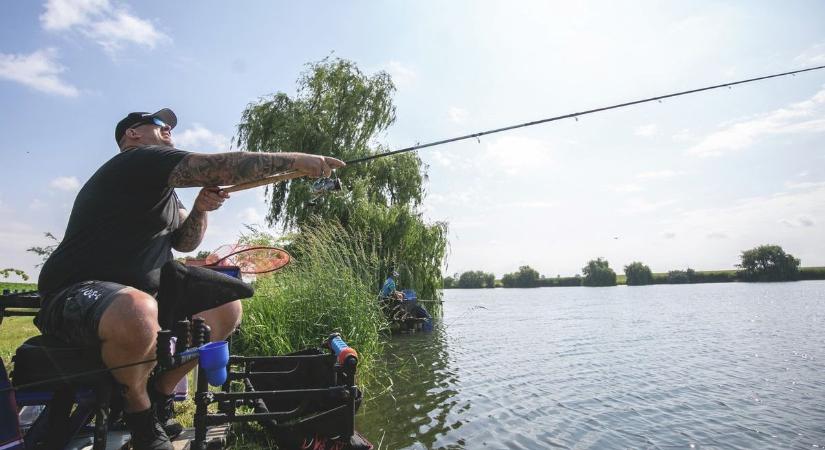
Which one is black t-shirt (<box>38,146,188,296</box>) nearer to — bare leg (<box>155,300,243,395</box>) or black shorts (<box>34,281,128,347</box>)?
black shorts (<box>34,281,128,347</box>)

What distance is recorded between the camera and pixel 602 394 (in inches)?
256

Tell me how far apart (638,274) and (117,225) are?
308 feet

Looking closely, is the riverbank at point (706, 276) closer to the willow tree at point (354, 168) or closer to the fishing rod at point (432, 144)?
the willow tree at point (354, 168)

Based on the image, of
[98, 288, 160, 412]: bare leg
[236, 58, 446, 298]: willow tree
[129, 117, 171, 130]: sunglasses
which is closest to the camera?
[98, 288, 160, 412]: bare leg

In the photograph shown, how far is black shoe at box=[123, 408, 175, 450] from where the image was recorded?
7.15ft

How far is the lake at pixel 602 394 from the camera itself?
477 centimetres

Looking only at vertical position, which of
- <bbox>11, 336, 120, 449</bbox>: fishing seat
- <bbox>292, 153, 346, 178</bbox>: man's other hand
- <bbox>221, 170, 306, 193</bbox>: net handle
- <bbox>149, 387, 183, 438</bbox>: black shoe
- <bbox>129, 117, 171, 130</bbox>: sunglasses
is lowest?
<bbox>149, 387, 183, 438</bbox>: black shoe

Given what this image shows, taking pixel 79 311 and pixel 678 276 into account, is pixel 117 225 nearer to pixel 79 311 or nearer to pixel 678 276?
pixel 79 311

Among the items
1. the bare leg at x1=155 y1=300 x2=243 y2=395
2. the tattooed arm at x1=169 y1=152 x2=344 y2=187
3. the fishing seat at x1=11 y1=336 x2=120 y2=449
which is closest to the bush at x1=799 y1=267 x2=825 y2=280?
the tattooed arm at x1=169 y1=152 x2=344 y2=187

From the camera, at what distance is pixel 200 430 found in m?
2.45

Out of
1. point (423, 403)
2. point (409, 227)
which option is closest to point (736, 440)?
point (423, 403)

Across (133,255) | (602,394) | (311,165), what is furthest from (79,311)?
(602,394)

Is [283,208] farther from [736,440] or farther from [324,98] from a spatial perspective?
[736,440]

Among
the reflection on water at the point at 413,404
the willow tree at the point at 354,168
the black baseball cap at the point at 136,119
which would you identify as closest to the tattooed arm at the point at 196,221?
the black baseball cap at the point at 136,119
